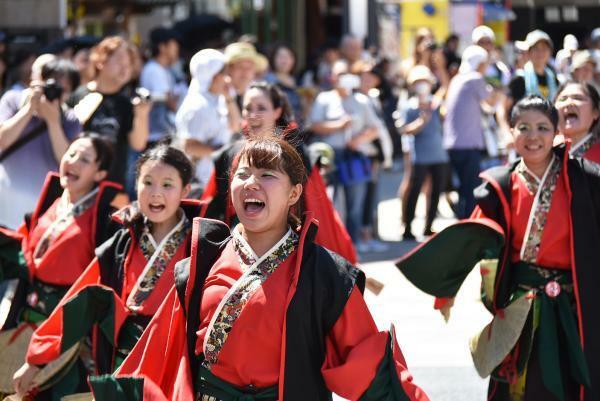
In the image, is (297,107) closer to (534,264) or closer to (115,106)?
(115,106)

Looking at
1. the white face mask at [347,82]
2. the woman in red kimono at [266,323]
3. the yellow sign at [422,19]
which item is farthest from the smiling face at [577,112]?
the yellow sign at [422,19]

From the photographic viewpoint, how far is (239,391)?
3482mm

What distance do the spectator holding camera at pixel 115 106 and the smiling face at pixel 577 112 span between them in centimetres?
→ 265

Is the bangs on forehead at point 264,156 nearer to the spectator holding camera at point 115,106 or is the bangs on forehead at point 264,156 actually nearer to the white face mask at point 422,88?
the spectator holding camera at point 115,106

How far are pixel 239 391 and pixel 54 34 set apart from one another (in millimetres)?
8647

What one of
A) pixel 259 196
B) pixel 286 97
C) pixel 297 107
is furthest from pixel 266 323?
pixel 297 107

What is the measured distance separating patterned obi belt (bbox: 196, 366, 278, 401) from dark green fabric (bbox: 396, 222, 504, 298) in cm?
168

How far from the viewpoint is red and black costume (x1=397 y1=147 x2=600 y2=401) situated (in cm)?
486

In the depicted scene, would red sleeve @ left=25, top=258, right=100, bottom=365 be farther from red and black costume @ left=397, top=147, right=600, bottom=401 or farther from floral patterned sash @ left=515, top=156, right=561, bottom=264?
floral patterned sash @ left=515, top=156, right=561, bottom=264

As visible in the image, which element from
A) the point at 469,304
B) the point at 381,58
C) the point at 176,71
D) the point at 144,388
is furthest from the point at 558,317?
the point at 381,58

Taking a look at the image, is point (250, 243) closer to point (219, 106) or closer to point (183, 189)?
point (183, 189)

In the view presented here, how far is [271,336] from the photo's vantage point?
348 cm

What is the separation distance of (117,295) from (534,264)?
1.72 m

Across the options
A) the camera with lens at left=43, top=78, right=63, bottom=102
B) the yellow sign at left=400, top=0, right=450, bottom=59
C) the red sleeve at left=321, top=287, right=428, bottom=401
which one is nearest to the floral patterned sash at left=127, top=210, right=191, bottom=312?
the red sleeve at left=321, top=287, right=428, bottom=401
